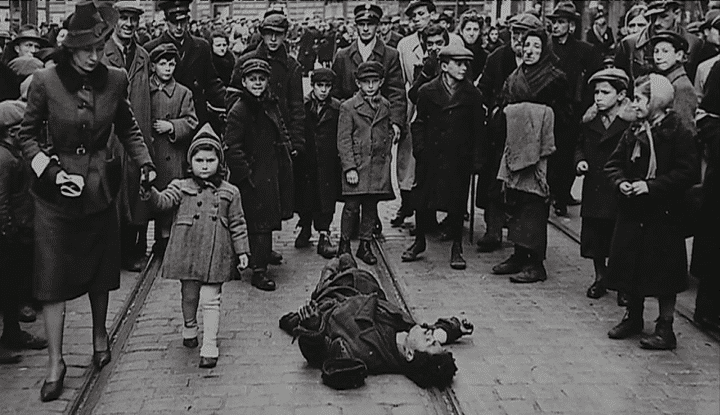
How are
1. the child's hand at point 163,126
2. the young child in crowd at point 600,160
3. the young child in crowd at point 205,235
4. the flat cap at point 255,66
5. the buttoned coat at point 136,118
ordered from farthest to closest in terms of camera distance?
1. the child's hand at point 163,126
2. the buttoned coat at point 136,118
3. the flat cap at point 255,66
4. the young child in crowd at point 600,160
5. the young child in crowd at point 205,235

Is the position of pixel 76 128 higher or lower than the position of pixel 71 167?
higher

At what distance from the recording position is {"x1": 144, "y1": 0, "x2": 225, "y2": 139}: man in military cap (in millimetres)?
10961

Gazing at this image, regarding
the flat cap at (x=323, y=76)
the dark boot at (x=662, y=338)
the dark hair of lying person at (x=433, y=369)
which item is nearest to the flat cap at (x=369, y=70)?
the flat cap at (x=323, y=76)

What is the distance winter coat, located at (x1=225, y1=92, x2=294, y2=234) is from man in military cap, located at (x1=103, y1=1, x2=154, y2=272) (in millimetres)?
990

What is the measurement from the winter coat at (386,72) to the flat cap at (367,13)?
0.86 feet

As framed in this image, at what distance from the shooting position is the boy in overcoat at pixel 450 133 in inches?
406

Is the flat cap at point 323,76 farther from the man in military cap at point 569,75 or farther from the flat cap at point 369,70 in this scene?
the man in military cap at point 569,75

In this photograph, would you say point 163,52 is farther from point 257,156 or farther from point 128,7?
point 257,156

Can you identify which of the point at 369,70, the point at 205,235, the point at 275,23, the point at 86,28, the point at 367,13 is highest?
the point at 367,13

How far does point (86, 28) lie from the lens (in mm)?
6953

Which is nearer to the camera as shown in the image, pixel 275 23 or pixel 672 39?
pixel 672 39

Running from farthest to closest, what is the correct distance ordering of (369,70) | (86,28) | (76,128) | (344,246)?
(344,246), (369,70), (76,128), (86,28)

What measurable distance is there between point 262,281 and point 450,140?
2.17m

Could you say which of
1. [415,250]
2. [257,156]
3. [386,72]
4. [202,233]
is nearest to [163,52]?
[257,156]
